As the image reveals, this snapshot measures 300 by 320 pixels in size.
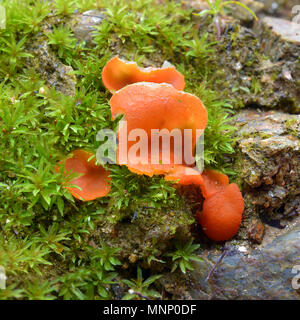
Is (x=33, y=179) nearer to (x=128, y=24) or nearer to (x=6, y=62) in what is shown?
(x=6, y=62)

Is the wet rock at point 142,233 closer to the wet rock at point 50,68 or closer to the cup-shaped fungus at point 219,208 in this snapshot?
the cup-shaped fungus at point 219,208

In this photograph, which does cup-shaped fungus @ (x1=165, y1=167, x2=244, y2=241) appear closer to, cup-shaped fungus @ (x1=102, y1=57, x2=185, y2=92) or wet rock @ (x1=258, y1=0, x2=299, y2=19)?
cup-shaped fungus @ (x1=102, y1=57, x2=185, y2=92)

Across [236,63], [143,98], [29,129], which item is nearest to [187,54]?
[236,63]

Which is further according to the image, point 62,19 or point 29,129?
point 62,19

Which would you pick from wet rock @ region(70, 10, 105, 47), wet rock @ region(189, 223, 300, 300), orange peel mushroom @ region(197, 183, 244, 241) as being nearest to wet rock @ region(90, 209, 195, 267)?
orange peel mushroom @ region(197, 183, 244, 241)

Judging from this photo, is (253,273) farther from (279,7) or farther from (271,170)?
(279,7)

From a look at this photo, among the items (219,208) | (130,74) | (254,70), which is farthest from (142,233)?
(254,70)
